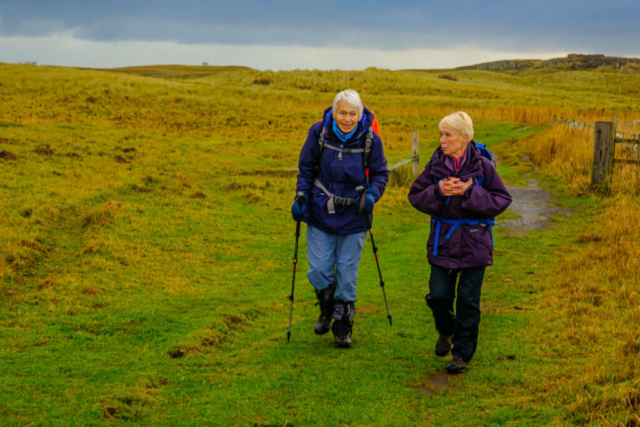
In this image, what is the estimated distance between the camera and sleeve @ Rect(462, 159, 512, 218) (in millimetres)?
5723

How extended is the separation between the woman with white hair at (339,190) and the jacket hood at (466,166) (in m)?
0.80

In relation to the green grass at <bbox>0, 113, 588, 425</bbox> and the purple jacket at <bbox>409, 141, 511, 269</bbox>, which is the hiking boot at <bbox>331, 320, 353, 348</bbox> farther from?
the purple jacket at <bbox>409, 141, 511, 269</bbox>

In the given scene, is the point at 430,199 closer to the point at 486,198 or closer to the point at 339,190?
the point at 486,198

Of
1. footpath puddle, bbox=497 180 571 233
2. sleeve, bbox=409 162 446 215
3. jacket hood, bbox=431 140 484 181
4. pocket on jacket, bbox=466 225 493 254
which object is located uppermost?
jacket hood, bbox=431 140 484 181

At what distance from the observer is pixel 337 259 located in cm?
675

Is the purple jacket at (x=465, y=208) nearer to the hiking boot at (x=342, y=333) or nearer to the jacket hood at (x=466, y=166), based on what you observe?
the jacket hood at (x=466, y=166)

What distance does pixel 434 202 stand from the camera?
19.1ft

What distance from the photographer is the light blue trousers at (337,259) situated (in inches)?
262

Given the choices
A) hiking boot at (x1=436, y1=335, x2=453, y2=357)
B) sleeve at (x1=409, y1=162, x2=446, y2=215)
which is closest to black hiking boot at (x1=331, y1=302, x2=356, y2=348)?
hiking boot at (x1=436, y1=335, x2=453, y2=357)

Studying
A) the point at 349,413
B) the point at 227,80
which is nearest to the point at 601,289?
the point at 349,413

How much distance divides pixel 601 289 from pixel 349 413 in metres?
4.69

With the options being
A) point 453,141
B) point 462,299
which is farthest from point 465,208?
point 462,299

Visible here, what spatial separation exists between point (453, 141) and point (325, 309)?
7.98 feet

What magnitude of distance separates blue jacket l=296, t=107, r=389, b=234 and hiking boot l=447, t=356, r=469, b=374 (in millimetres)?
1582
